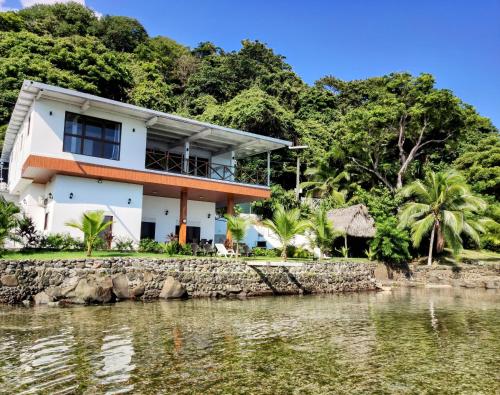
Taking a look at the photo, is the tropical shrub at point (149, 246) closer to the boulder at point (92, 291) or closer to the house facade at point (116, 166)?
the house facade at point (116, 166)

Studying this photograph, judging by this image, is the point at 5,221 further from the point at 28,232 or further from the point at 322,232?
the point at 322,232

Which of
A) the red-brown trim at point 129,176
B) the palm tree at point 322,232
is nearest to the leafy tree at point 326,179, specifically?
the palm tree at point 322,232

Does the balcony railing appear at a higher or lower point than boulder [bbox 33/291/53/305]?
higher

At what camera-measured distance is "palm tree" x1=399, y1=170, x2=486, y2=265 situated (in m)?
24.2

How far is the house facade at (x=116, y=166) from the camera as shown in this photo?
55.6 feet

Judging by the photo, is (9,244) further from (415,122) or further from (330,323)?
(415,122)

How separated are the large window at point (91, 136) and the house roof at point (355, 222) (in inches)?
533

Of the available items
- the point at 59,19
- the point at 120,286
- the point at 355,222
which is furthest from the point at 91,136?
the point at 59,19

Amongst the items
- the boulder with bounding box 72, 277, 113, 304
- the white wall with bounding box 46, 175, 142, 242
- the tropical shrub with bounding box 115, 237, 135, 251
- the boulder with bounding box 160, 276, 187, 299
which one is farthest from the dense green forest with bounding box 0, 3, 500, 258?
the boulder with bounding box 72, 277, 113, 304

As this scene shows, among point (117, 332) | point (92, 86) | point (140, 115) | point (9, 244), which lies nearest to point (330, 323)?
point (117, 332)

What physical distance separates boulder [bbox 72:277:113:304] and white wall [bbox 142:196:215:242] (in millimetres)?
8003

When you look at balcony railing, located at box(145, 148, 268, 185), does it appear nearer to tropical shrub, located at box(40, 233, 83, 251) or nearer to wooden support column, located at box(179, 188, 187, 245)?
wooden support column, located at box(179, 188, 187, 245)

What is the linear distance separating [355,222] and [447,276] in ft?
20.0

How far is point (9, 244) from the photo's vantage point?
18.8 metres
